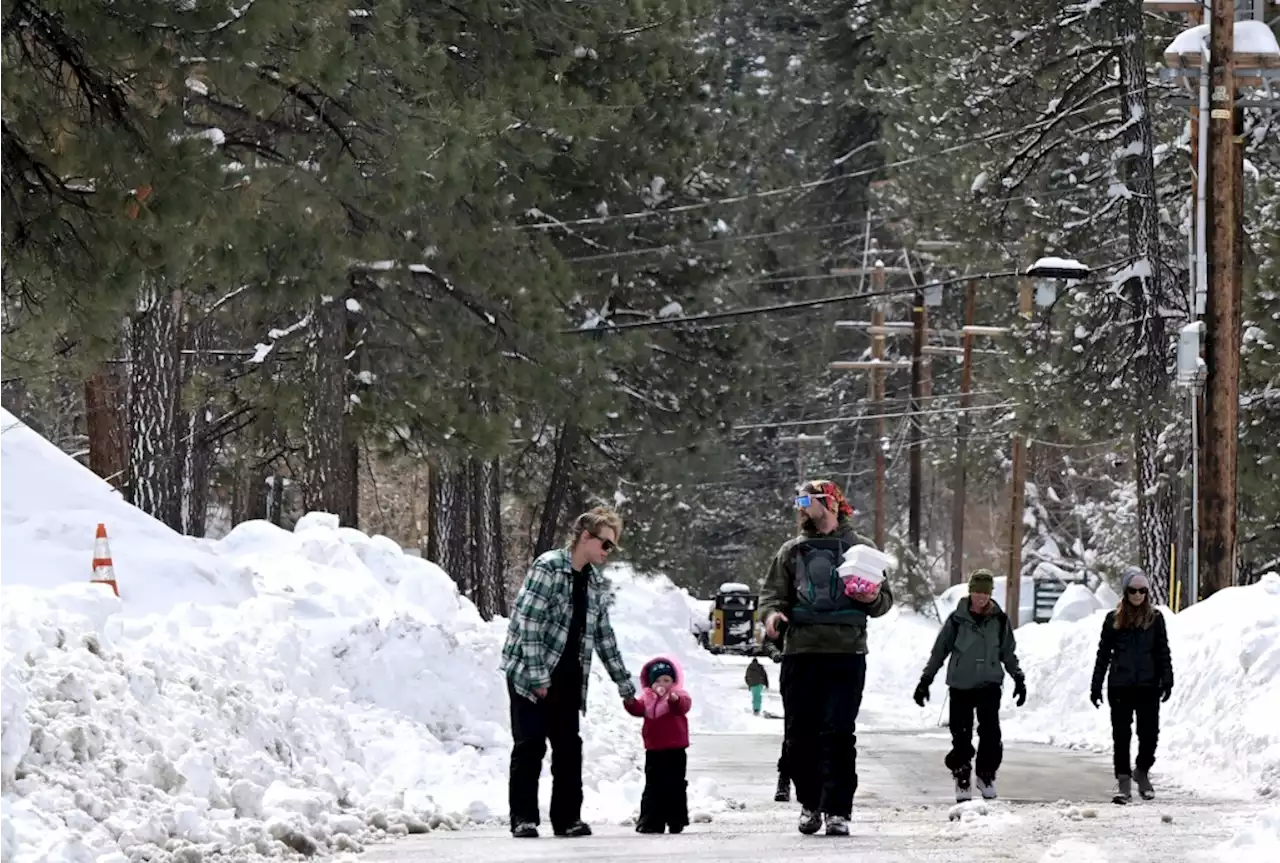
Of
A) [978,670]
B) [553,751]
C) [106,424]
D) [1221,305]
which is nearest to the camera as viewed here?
[553,751]

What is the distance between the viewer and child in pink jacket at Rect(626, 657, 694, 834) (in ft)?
37.1

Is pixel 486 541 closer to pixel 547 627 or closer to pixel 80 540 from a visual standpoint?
pixel 80 540

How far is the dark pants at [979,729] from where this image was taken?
14.5 meters

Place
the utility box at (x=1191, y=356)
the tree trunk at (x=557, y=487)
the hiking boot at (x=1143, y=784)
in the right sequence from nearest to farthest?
1. the hiking boot at (x=1143, y=784)
2. the utility box at (x=1191, y=356)
3. the tree trunk at (x=557, y=487)

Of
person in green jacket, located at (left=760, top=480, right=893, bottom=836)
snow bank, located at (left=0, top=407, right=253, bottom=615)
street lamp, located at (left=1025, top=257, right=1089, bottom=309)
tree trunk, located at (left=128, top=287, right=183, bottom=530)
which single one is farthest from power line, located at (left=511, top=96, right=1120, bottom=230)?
person in green jacket, located at (left=760, top=480, right=893, bottom=836)

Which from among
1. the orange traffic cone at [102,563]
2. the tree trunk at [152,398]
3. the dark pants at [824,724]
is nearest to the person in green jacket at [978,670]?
the dark pants at [824,724]

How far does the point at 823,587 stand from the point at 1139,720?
16.9 ft

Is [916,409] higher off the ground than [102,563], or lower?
higher

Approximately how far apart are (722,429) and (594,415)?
7.57 m

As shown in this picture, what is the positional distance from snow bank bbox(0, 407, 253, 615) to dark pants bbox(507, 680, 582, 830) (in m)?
4.28

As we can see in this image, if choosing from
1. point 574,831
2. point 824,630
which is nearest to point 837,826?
point 824,630

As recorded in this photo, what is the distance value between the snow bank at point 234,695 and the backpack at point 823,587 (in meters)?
2.41

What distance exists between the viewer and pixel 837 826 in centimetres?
1045

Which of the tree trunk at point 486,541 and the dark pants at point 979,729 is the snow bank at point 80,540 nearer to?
the dark pants at point 979,729
